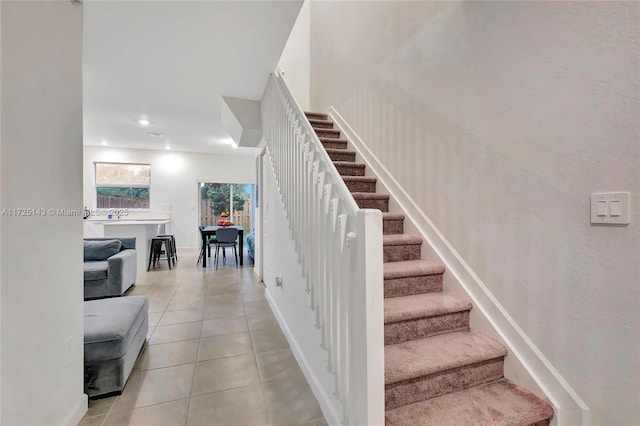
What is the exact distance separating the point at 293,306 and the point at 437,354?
4.28 ft

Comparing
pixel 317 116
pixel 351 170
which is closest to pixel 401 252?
pixel 351 170

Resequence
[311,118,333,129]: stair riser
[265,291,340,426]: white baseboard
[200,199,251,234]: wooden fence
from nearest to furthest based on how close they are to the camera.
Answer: [265,291,340,426]: white baseboard
[311,118,333,129]: stair riser
[200,199,251,234]: wooden fence

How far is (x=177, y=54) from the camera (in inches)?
117

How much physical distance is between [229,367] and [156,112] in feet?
14.0

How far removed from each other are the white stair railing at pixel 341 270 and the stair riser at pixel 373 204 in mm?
671

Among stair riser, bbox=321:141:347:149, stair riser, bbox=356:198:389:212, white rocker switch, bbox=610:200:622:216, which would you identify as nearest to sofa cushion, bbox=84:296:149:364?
stair riser, bbox=356:198:389:212

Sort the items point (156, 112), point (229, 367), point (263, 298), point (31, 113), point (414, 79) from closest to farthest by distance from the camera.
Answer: point (31, 113) → point (229, 367) → point (414, 79) → point (263, 298) → point (156, 112)

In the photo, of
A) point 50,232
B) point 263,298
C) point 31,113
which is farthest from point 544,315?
point 263,298

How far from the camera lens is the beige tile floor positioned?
5.78 feet

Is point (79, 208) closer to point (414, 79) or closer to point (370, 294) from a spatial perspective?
point (370, 294)

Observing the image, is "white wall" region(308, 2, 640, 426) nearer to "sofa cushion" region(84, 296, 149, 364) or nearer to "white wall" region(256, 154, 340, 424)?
"white wall" region(256, 154, 340, 424)

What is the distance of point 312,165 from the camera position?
6.16 feet

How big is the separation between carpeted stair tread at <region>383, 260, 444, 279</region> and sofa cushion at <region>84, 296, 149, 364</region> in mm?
1816

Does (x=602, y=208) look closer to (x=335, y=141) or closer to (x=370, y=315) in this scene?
(x=370, y=315)
